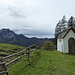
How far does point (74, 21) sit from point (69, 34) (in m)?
26.6

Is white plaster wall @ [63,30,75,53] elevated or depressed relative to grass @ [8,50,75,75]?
elevated

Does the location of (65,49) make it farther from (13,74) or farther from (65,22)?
(65,22)

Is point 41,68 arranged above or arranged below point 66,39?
below

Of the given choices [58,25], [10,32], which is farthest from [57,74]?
[10,32]

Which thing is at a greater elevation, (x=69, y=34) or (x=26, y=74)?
(x=69, y=34)

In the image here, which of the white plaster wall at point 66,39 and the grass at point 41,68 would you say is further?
the white plaster wall at point 66,39

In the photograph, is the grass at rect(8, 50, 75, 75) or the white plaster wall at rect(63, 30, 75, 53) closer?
the grass at rect(8, 50, 75, 75)

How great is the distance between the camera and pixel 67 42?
13.9m

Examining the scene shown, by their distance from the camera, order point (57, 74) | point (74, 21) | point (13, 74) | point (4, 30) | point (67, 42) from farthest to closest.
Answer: point (4, 30)
point (74, 21)
point (67, 42)
point (57, 74)
point (13, 74)

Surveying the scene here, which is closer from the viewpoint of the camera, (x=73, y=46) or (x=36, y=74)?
(x=36, y=74)

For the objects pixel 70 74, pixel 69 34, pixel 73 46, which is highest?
pixel 69 34

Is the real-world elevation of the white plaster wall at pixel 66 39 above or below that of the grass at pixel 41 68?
above

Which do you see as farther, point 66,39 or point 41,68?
point 66,39

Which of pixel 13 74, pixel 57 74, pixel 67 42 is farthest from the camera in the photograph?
pixel 67 42
